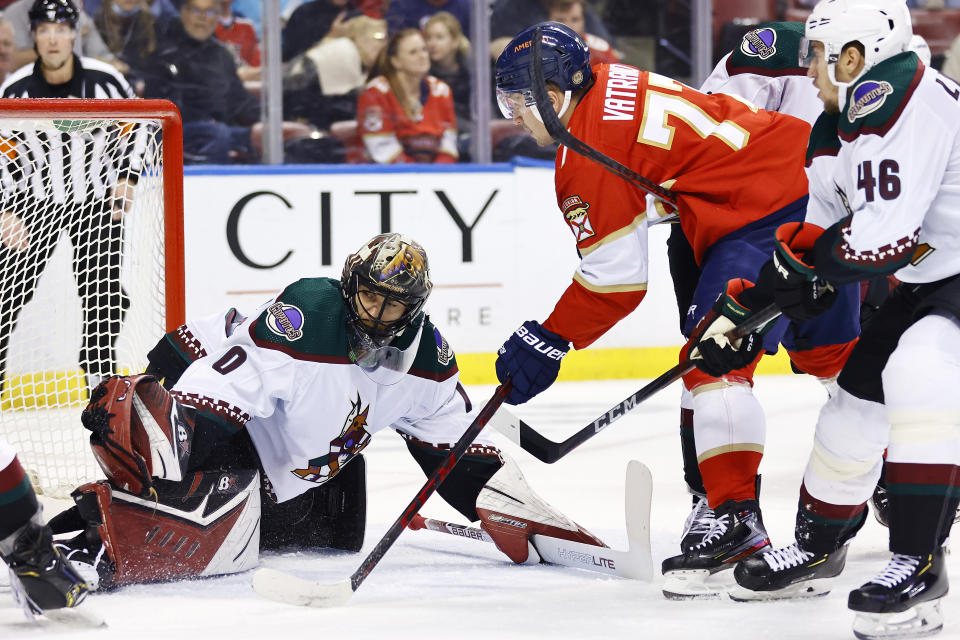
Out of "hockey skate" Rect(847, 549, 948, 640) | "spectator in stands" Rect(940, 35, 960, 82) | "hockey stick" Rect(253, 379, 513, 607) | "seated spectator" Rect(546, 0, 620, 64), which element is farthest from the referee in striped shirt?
"spectator in stands" Rect(940, 35, 960, 82)

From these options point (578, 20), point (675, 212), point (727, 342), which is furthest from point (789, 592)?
point (578, 20)

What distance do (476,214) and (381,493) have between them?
2234mm

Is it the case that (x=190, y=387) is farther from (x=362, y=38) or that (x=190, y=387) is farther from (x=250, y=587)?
(x=362, y=38)

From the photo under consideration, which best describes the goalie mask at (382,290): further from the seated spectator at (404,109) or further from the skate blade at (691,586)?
the seated spectator at (404,109)

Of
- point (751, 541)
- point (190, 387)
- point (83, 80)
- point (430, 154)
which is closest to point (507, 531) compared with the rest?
point (751, 541)

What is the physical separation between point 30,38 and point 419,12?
1.61 metres

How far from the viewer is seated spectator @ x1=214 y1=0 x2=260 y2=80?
564 cm

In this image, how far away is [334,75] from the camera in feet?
19.2

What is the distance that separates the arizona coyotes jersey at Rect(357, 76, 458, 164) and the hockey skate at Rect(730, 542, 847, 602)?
376 cm

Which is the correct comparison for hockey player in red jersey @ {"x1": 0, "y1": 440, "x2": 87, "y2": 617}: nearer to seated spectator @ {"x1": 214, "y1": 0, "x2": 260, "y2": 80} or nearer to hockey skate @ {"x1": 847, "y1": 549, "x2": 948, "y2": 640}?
hockey skate @ {"x1": 847, "y1": 549, "x2": 948, "y2": 640}

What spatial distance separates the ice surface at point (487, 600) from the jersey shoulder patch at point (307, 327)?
43 centimetres

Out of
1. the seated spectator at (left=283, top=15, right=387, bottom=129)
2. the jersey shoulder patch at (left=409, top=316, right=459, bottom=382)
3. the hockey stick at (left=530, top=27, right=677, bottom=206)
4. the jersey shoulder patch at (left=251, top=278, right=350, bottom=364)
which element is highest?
the hockey stick at (left=530, top=27, right=677, bottom=206)

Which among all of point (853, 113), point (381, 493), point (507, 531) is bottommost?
point (381, 493)

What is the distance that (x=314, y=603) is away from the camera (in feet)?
7.59
